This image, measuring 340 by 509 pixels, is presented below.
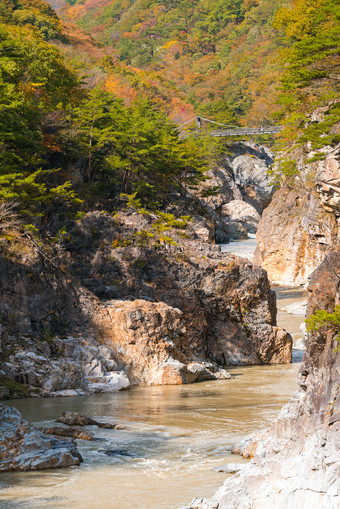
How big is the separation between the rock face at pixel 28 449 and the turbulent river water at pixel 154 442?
212mm

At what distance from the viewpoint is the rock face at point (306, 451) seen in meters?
5.91

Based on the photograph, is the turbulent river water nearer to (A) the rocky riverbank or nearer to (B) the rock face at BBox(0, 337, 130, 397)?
(B) the rock face at BBox(0, 337, 130, 397)

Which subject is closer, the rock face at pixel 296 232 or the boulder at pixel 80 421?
the boulder at pixel 80 421

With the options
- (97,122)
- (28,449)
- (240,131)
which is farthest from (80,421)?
(240,131)

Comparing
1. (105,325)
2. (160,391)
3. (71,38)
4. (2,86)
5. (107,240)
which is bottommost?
(160,391)

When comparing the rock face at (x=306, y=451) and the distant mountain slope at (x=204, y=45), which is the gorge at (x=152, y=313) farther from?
the distant mountain slope at (x=204, y=45)

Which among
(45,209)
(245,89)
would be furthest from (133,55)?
(45,209)

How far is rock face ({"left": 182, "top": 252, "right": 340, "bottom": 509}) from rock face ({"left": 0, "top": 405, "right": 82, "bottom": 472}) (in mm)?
3104

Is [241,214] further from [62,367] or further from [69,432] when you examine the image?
[69,432]

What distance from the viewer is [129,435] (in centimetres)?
1133

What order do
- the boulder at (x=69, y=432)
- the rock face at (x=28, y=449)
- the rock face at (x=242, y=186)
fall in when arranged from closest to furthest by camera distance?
the rock face at (x=28, y=449) < the boulder at (x=69, y=432) < the rock face at (x=242, y=186)

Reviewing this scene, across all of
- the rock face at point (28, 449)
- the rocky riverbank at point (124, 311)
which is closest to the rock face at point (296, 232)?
the rocky riverbank at point (124, 311)

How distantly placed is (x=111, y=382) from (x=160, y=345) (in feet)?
6.45

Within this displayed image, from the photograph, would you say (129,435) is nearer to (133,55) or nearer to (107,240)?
(107,240)
